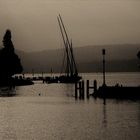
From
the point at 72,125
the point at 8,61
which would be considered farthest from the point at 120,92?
the point at 8,61

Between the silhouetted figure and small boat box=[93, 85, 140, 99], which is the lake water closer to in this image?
small boat box=[93, 85, 140, 99]

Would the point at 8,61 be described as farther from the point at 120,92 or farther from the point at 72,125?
the point at 72,125

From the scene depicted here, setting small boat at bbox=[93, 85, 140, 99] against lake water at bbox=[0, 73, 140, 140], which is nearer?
lake water at bbox=[0, 73, 140, 140]

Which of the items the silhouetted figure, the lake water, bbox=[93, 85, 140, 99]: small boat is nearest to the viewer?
the lake water

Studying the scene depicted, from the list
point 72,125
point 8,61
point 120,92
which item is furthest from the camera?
point 8,61

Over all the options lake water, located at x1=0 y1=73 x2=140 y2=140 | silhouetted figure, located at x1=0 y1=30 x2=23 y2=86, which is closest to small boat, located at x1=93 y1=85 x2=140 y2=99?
lake water, located at x1=0 y1=73 x2=140 y2=140

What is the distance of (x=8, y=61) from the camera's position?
161 meters

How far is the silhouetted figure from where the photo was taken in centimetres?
15950

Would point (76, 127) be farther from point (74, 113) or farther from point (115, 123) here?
point (74, 113)

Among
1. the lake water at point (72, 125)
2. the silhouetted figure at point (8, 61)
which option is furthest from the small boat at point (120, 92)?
the silhouetted figure at point (8, 61)

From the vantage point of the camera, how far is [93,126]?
40.5 meters

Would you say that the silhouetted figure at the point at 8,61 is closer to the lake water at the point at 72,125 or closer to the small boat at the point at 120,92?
the small boat at the point at 120,92

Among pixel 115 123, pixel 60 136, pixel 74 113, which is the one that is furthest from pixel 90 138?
pixel 74 113

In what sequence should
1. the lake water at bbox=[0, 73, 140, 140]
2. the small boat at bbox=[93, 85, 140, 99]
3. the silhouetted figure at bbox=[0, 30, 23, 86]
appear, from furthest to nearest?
the silhouetted figure at bbox=[0, 30, 23, 86]
the small boat at bbox=[93, 85, 140, 99]
the lake water at bbox=[0, 73, 140, 140]
